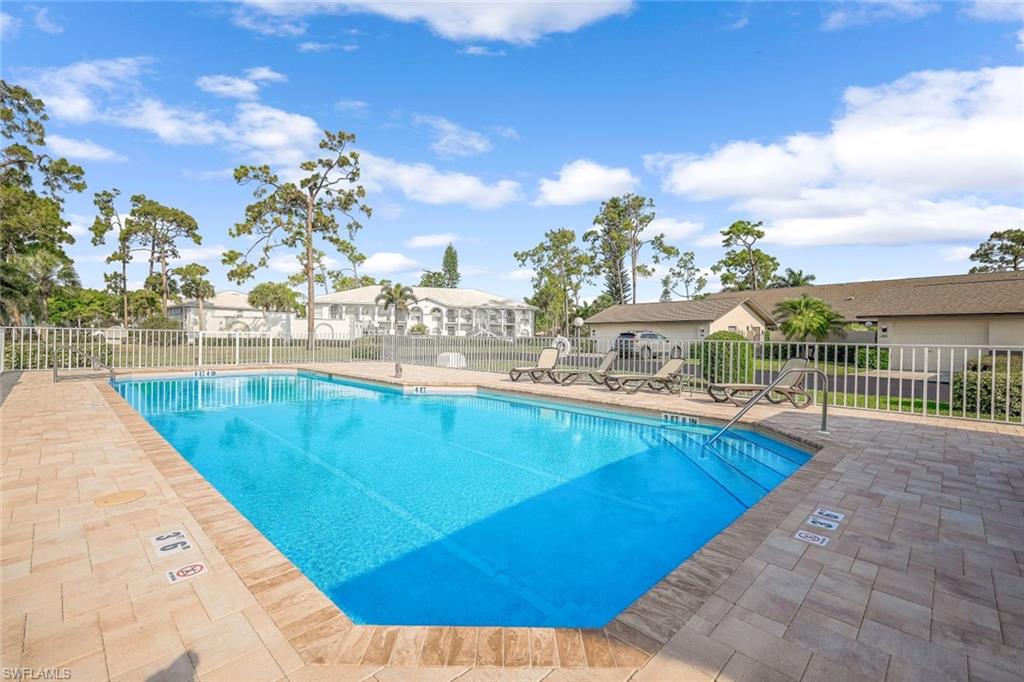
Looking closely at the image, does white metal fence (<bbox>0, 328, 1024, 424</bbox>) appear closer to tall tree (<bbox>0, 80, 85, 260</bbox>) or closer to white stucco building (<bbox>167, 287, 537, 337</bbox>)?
tall tree (<bbox>0, 80, 85, 260</bbox>)

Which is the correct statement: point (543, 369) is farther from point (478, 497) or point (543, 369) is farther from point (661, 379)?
point (478, 497)

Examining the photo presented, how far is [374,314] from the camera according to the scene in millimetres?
47562

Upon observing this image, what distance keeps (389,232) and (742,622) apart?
35944 millimetres

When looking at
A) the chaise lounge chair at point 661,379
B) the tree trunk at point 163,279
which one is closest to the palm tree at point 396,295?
the tree trunk at point 163,279

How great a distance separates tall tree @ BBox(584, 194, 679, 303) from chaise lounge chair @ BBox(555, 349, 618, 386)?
31852 millimetres

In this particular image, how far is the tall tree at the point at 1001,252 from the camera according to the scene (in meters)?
40.2

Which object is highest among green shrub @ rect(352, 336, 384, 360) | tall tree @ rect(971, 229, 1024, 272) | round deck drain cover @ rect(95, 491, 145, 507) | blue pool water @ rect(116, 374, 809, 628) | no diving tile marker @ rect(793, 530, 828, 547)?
tall tree @ rect(971, 229, 1024, 272)

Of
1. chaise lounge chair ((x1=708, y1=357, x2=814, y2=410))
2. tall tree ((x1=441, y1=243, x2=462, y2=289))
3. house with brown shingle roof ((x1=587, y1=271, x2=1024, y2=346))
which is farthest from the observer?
tall tree ((x1=441, y1=243, x2=462, y2=289))

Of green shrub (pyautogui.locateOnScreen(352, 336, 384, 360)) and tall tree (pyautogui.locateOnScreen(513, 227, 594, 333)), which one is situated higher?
tall tree (pyautogui.locateOnScreen(513, 227, 594, 333))

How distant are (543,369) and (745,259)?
3662 centimetres

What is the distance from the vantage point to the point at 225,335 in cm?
1529

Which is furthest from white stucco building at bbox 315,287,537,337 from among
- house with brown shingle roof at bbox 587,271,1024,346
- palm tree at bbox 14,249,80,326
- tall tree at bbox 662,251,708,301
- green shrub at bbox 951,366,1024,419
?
green shrub at bbox 951,366,1024,419

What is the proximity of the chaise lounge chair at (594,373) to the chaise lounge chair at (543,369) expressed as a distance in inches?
7.5

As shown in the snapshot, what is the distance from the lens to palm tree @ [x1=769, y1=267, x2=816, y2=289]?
4372 centimetres
